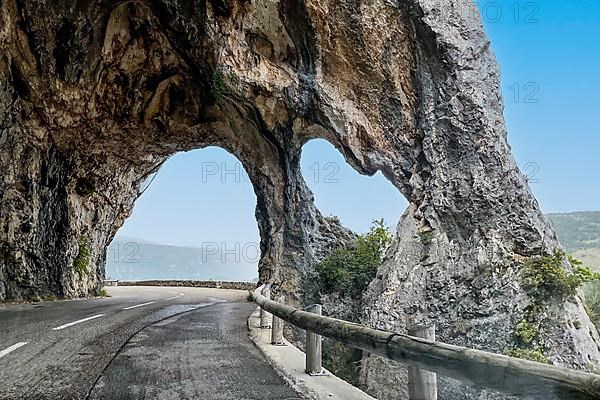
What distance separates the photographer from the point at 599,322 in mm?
13797

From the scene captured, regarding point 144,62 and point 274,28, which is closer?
point 274,28

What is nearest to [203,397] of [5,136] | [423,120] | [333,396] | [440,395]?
[333,396]

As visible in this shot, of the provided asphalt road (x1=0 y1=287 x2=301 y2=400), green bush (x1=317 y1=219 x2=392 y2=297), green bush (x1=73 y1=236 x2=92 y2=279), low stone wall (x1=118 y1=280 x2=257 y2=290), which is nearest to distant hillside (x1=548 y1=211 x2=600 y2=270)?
green bush (x1=317 y1=219 x2=392 y2=297)

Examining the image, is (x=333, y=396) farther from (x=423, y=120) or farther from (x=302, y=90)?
(x=302, y=90)

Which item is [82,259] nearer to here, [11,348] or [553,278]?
[11,348]

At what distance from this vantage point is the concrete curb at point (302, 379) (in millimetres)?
3986

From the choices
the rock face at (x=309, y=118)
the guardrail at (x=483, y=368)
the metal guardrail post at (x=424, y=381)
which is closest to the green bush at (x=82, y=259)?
the rock face at (x=309, y=118)

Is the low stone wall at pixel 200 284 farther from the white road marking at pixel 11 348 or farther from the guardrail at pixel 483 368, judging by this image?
the guardrail at pixel 483 368

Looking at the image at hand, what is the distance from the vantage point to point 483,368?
2311 mm

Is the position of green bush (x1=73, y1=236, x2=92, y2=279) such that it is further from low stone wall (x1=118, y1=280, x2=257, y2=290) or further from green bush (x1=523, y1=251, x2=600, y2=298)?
green bush (x1=523, y1=251, x2=600, y2=298)

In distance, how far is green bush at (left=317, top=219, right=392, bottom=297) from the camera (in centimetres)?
2008

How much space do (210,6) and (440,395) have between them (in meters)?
13.1

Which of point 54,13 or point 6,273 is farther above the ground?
point 54,13

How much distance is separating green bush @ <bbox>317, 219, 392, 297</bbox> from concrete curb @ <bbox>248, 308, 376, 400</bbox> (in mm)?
13204
